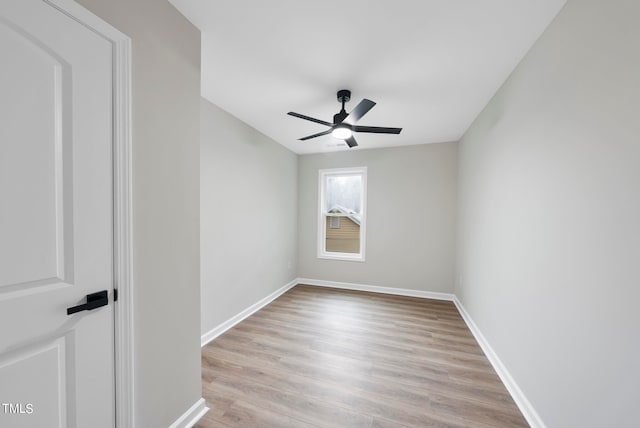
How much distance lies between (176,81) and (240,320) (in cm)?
270

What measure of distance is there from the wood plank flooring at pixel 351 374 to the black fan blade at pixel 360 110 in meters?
2.30

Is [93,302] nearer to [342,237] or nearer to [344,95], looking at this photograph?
[344,95]

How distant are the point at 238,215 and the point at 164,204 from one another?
1665mm

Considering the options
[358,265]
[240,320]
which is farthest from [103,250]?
[358,265]

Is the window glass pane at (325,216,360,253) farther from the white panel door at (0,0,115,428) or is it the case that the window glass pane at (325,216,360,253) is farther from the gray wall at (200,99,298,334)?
the white panel door at (0,0,115,428)

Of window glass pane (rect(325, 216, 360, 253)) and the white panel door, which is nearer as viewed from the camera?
the white panel door

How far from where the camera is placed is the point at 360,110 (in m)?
2.08

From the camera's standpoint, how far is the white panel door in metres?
0.81

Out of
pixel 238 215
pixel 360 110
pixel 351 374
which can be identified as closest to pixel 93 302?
Result: pixel 351 374

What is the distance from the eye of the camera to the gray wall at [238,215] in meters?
2.52

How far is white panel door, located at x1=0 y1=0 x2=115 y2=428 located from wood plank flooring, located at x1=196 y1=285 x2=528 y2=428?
958mm

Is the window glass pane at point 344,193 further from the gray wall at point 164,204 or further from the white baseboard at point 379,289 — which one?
the gray wall at point 164,204

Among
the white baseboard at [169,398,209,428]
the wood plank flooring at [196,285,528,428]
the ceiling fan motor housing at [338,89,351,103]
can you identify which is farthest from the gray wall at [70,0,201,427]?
the ceiling fan motor housing at [338,89,351,103]

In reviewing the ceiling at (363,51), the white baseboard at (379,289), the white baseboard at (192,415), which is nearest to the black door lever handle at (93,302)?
the white baseboard at (192,415)
